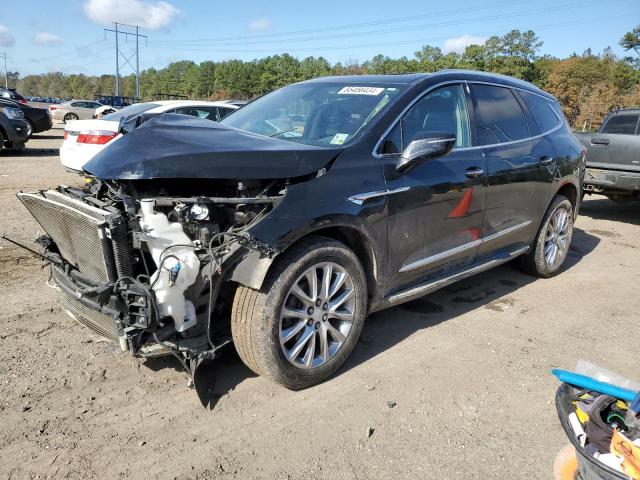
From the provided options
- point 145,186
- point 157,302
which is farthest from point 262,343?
point 145,186

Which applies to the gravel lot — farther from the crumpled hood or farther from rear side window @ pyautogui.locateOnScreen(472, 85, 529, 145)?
rear side window @ pyautogui.locateOnScreen(472, 85, 529, 145)

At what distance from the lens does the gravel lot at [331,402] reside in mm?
2473

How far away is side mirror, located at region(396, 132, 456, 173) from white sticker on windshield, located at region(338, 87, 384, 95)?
549 mm

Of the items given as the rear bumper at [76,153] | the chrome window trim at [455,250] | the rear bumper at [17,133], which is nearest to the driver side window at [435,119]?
the chrome window trim at [455,250]

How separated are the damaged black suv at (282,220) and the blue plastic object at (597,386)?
132 cm

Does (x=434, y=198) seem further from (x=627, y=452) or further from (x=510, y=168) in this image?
(x=627, y=452)

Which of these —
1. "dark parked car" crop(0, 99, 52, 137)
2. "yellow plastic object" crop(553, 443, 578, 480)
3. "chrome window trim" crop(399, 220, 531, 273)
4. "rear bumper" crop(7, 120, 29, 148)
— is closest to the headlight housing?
"rear bumper" crop(7, 120, 29, 148)

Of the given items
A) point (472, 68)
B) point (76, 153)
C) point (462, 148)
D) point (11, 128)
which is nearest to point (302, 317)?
point (462, 148)

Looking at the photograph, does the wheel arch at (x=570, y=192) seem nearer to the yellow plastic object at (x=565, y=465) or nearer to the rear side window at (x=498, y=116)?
the rear side window at (x=498, y=116)

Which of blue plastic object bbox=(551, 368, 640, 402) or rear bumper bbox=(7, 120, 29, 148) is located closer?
blue plastic object bbox=(551, 368, 640, 402)

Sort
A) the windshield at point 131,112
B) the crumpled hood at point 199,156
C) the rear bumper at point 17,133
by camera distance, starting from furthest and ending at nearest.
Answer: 1. the rear bumper at point 17,133
2. the windshield at point 131,112
3. the crumpled hood at point 199,156

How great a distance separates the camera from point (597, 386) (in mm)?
2113

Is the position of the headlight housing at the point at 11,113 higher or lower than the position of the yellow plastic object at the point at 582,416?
higher

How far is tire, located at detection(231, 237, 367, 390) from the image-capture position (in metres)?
2.76
